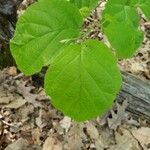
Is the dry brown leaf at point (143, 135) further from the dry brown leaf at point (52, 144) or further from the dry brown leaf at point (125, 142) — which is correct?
the dry brown leaf at point (52, 144)

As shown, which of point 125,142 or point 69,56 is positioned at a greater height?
point 69,56

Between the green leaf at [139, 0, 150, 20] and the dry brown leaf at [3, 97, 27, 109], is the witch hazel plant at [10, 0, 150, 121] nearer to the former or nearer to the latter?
the green leaf at [139, 0, 150, 20]

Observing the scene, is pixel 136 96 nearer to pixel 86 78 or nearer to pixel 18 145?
pixel 18 145

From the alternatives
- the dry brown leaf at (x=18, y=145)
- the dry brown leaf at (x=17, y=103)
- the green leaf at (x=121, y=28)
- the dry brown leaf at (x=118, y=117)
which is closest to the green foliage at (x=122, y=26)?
the green leaf at (x=121, y=28)

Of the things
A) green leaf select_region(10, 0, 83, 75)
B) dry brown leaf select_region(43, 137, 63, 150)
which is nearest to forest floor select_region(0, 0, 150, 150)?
dry brown leaf select_region(43, 137, 63, 150)

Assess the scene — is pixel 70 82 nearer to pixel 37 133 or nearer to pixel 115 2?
pixel 115 2

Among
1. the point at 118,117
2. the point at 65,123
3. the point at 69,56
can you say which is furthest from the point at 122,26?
the point at 118,117

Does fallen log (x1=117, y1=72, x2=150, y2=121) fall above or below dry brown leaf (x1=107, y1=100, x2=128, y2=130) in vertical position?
above
